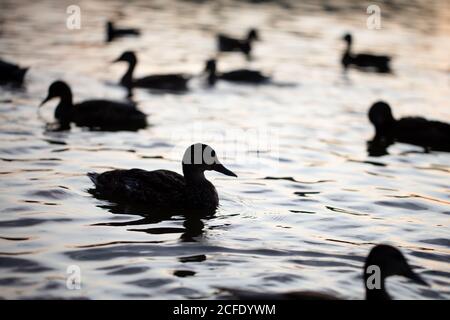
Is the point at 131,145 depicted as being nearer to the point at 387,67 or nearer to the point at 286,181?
the point at 286,181

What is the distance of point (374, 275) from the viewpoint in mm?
7574

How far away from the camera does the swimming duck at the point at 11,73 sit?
19250 mm

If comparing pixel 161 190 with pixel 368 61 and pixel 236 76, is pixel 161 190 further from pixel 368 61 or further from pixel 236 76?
pixel 368 61

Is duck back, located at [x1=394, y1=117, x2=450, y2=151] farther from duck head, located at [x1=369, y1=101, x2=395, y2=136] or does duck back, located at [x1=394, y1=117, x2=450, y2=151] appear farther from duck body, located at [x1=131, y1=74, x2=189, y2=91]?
duck body, located at [x1=131, y1=74, x2=189, y2=91]

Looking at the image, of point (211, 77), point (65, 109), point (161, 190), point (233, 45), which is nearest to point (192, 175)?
point (161, 190)

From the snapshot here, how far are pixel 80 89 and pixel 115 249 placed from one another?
1110cm

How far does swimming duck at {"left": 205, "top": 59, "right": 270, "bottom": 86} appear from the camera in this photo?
21.7 meters

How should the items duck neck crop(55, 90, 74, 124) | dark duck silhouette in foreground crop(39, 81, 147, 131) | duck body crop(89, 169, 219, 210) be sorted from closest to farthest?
duck body crop(89, 169, 219, 210), dark duck silhouette in foreground crop(39, 81, 147, 131), duck neck crop(55, 90, 74, 124)

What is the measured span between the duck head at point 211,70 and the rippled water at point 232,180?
0.34 metres

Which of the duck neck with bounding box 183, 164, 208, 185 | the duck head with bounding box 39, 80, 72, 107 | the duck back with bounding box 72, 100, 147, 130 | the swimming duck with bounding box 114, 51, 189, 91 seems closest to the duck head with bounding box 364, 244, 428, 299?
the duck neck with bounding box 183, 164, 208, 185

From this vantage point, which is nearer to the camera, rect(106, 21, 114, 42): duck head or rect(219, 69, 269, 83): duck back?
rect(219, 69, 269, 83): duck back

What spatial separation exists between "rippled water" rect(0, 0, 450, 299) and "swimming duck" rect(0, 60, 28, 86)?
364mm

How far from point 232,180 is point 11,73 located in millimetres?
8367
